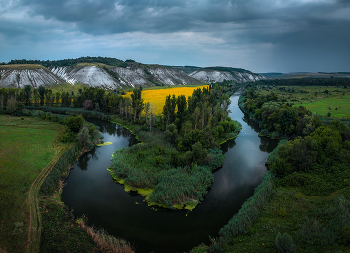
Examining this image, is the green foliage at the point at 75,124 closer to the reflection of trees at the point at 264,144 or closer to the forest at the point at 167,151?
the forest at the point at 167,151

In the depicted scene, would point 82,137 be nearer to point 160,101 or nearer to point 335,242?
point 335,242

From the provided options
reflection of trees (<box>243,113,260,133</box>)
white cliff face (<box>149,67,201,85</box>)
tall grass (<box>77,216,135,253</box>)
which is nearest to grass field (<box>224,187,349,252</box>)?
tall grass (<box>77,216,135,253</box>)

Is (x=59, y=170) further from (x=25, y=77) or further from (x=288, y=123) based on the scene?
(x=25, y=77)

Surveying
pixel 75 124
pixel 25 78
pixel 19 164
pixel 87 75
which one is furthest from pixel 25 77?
pixel 19 164

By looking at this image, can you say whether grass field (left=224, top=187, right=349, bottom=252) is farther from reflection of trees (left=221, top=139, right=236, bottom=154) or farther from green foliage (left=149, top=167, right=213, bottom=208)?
reflection of trees (left=221, top=139, right=236, bottom=154)

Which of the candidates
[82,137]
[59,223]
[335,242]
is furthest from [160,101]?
[335,242]

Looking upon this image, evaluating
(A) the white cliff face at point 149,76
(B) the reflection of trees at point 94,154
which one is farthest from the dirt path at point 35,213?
(A) the white cliff face at point 149,76
